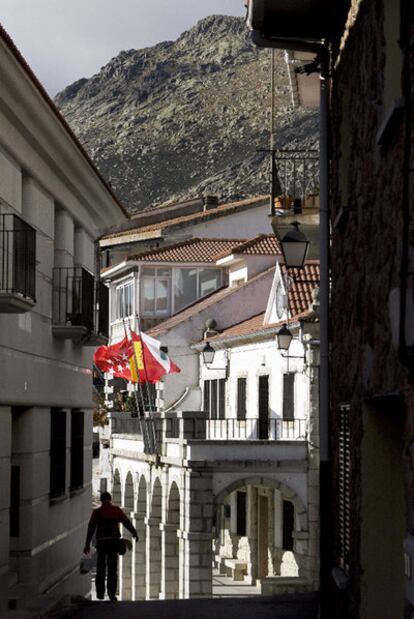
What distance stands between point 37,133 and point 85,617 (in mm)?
5681

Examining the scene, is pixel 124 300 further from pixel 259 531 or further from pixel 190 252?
pixel 259 531

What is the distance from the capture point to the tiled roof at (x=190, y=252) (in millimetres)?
60969

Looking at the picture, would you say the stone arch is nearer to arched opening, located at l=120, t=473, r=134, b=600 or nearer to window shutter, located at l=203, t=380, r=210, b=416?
arched opening, located at l=120, t=473, r=134, b=600

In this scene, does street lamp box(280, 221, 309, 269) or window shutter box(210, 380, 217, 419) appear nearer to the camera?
street lamp box(280, 221, 309, 269)

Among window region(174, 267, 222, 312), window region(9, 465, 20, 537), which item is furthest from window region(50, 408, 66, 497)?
window region(174, 267, 222, 312)

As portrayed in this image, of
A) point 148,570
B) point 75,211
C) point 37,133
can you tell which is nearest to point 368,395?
point 37,133

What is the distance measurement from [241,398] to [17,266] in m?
31.9

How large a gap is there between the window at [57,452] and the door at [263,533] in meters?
26.1

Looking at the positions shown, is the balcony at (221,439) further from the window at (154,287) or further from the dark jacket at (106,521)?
the dark jacket at (106,521)

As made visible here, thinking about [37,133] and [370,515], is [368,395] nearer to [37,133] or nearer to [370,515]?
[370,515]

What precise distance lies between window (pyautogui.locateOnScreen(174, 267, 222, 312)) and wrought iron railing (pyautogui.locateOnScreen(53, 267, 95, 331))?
3903 centimetres

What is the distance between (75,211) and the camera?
928 inches

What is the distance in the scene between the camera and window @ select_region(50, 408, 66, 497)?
71.5 ft

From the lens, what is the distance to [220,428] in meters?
49.4
